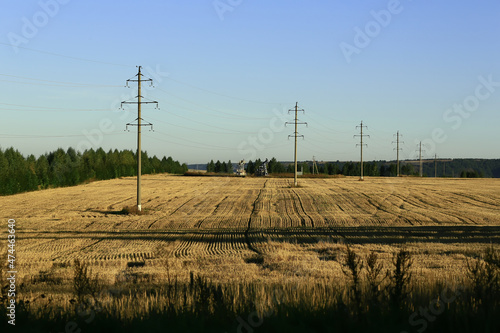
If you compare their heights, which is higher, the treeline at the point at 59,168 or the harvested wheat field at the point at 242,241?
the treeline at the point at 59,168

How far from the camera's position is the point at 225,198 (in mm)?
46094

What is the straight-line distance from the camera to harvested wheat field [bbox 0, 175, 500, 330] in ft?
41.1

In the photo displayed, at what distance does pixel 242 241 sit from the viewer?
21203 millimetres

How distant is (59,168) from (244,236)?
→ 6348cm

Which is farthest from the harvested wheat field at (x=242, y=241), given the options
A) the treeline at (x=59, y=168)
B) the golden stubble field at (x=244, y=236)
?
the treeline at (x=59, y=168)

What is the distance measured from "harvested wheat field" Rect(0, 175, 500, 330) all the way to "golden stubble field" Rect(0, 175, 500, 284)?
4cm

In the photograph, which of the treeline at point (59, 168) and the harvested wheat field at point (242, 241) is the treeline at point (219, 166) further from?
the harvested wheat field at point (242, 241)

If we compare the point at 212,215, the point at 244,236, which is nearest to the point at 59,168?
the point at 212,215

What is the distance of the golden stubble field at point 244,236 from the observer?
559 inches

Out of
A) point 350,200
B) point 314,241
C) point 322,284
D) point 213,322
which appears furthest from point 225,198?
point 213,322

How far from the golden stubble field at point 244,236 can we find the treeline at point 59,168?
732 inches

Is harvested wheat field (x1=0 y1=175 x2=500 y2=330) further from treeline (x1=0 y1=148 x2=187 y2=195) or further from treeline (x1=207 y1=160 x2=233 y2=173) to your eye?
treeline (x1=207 y1=160 x2=233 y2=173)

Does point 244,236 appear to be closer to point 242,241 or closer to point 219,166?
point 242,241

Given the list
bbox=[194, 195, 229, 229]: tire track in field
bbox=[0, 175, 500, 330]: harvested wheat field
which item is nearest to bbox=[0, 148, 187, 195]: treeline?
bbox=[0, 175, 500, 330]: harvested wheat field
